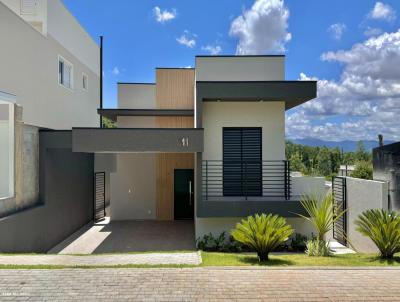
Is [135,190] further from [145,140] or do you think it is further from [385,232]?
[385,232]

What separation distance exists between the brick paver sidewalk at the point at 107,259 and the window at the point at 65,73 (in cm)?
798

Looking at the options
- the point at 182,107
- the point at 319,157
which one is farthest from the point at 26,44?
the point at 319,157

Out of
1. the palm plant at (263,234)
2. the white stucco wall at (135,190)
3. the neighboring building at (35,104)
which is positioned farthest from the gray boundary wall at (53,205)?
the palm plant at (263,234)

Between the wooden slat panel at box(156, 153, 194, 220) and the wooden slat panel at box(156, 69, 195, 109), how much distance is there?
2.80 meters

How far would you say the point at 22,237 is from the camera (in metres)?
9.78

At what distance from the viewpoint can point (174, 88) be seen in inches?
650

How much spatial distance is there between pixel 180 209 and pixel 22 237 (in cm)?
776

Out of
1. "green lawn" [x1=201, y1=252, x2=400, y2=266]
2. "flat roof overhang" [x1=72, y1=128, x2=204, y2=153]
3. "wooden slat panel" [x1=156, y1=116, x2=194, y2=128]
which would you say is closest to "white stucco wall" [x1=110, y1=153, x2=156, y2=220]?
"wooden slat panel" [x1=156, y1=116, x2=194, y2=128]

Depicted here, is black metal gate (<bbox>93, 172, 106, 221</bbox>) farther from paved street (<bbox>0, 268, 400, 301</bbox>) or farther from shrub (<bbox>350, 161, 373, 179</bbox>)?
shrub (<bbox>350, 161, 373, 179</bbox>)

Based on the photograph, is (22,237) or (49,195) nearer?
(22,237)

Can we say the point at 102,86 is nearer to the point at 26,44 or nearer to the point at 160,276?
the point at 26,44

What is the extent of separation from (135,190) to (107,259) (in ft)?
27.9

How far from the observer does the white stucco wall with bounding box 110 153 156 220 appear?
52.6ft

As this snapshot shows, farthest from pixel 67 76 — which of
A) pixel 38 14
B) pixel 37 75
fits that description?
pixel 37 75
